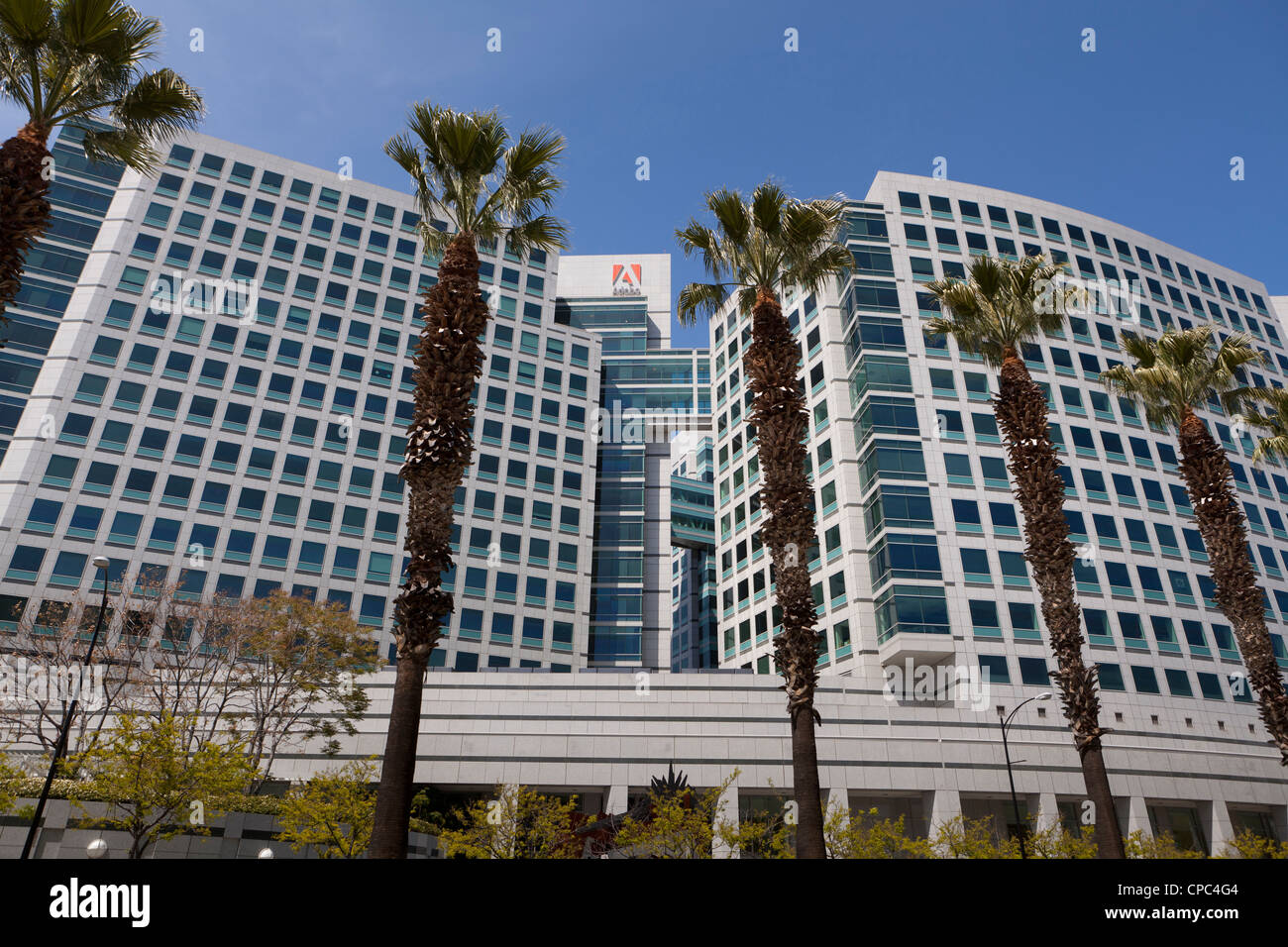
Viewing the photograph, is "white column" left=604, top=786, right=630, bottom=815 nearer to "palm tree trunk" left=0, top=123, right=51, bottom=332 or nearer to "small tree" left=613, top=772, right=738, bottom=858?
"small tree" left=613, top=772, right=738, bottom=858

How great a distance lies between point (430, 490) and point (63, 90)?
37.4ft

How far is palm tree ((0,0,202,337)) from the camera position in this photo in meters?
14.5

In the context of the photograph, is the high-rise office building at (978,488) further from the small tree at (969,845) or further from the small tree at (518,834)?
the small tree at (518,834)

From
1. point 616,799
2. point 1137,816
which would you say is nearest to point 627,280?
point 616,799

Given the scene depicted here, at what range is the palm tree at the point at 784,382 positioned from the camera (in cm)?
1700

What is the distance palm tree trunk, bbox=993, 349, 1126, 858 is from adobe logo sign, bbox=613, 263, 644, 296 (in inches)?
2915

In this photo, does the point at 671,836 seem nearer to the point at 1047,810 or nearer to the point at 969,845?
the point at 969,845

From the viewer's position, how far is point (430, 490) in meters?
15.0
